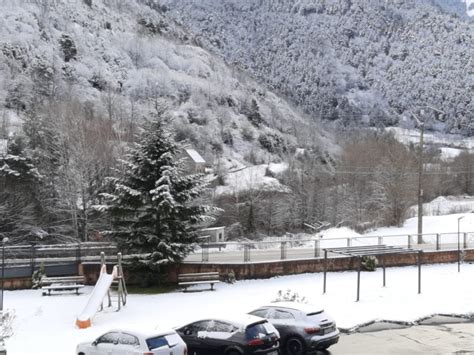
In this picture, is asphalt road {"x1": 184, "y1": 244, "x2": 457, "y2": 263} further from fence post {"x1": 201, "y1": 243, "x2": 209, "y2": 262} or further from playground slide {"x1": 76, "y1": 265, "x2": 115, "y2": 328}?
playground slide {"x1": 76, "y1": 265, "x2": 115, "y2": 328}

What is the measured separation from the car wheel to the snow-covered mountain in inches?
2526

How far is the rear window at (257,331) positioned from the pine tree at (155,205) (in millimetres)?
11583

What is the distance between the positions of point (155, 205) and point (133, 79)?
283ft

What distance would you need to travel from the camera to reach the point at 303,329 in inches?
671

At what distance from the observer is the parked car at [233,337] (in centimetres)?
1546

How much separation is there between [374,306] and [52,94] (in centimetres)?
7537

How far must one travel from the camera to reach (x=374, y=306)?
78.4 feet

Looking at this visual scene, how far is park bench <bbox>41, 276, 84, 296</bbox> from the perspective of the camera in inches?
1013

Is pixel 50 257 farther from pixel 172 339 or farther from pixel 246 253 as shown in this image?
pixel 172 339

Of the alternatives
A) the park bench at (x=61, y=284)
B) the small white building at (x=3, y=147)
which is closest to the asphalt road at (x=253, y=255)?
the park bench at (x=61, y=284)

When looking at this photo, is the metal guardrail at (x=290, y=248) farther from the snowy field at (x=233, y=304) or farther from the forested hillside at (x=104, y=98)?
the forested hillside at (x=104, y=98)

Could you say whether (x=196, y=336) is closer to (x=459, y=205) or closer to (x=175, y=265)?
(x=175, y=265)

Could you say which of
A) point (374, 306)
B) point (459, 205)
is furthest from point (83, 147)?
point (459, 205)

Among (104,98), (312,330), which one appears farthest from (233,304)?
(104,98)
